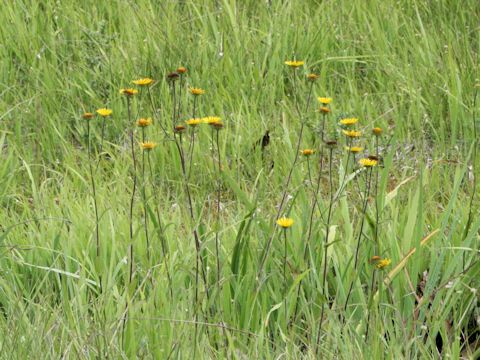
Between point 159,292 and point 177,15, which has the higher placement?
point 177,15

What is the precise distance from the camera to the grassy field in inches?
94.5

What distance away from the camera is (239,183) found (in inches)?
134

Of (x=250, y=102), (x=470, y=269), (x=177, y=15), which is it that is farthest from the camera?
(x=177, y=15)

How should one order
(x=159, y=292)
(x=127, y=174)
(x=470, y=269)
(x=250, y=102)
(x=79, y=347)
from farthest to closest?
(x=250, y=102) < (x=127, y=174) < (x=470, y=269) < (x=159, y=292) < (x=79, y=347)

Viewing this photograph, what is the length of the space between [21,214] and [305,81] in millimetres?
1384

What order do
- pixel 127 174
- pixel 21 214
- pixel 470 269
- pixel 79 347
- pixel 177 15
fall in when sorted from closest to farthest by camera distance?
pixel 79 347 < pixel 470 269 < pixel 21 214 < pixel 127 174 < pixel 177 15

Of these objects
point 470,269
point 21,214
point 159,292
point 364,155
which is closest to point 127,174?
point 21,214

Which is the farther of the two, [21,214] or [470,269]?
[21,214]

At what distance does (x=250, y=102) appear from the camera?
12.7ft

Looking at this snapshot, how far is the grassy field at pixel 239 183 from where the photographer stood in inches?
94.5

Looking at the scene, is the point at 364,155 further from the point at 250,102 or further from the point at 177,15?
the point at 177,15

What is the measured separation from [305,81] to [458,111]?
0.69 meters

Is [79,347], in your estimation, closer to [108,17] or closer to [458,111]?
[458,111]

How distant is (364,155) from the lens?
3648 mm
